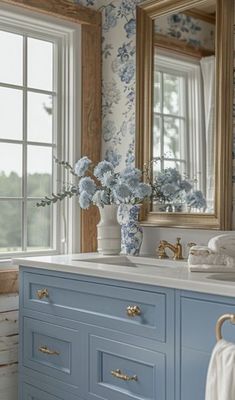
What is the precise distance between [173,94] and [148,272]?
3.10 ft

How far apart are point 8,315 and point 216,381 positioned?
1.28 m

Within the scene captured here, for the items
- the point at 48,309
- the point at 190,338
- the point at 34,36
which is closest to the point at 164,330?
the point at 190,338

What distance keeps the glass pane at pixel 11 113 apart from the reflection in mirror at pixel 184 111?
0.66 meters

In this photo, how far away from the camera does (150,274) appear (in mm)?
1758

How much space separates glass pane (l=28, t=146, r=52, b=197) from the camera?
266cm

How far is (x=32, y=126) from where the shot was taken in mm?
2682

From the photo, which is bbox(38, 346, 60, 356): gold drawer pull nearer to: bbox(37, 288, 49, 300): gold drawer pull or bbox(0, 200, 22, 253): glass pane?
bbox(37, 288, 49, 300): gold drawer pull

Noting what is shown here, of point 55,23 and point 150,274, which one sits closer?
point 150,274

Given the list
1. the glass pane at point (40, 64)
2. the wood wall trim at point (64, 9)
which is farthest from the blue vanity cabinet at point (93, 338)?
the wood wall trim at point (64, 9)

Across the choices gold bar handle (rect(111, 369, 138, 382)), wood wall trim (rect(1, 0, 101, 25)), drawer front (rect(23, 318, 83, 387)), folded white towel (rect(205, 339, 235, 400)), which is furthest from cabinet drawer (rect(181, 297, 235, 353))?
wood wall trim (rect(1, 0, 101, 25))

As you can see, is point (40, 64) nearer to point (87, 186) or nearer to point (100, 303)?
point (87, 186)

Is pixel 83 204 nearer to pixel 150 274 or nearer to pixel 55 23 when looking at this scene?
pixel 150 274

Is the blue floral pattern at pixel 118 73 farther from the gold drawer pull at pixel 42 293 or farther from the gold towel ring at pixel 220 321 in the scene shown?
the gold towel ring at pixel 220 321

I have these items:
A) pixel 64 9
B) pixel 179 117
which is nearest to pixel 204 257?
pixel 179 117
